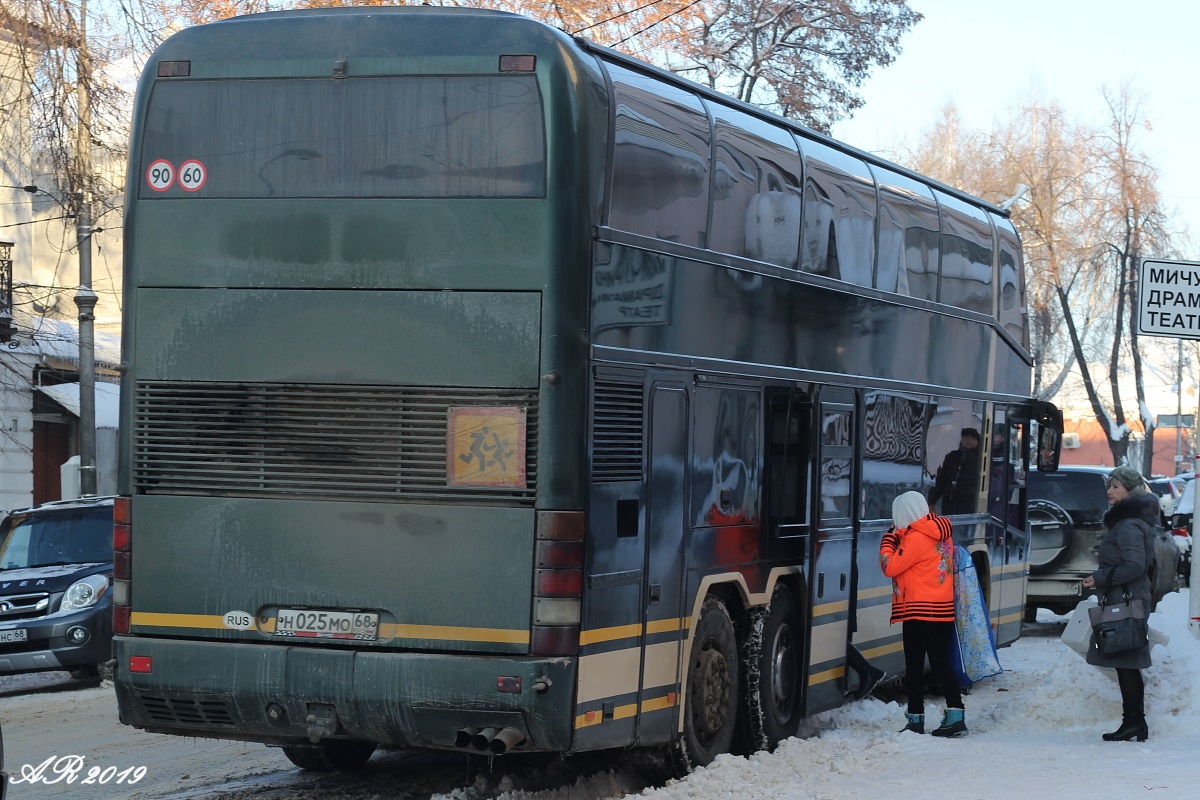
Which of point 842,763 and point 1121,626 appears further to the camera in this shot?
point 1121,626

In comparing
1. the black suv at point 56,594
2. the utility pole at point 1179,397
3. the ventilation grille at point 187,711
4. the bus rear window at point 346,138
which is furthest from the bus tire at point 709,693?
the utility pole at point 1179,397

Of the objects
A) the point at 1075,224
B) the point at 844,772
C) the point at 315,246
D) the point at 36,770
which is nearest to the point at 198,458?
the point at 315,246

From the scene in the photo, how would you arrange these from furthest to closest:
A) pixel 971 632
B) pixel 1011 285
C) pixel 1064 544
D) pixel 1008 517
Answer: pixel 1064 544
pixel 1011 285
pixel 1008 517
pixel 971 632

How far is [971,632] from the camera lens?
12.0m

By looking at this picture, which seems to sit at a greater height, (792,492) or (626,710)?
(792,492)

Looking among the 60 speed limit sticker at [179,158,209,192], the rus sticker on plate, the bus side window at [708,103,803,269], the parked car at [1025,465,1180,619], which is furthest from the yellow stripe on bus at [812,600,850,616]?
the parked car at [1025,465,1180,619]

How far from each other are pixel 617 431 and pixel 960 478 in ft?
21.9

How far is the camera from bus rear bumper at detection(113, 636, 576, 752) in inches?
302

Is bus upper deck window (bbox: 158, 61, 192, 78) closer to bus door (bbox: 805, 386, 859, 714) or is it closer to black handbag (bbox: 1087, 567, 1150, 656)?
bus door (bbox: 805, 386, 859, 714)

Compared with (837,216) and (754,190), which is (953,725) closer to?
(837,216)

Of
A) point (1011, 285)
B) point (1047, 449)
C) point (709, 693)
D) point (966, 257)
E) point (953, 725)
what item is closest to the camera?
point (709, 693)

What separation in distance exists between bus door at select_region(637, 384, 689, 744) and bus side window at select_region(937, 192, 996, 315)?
532cm

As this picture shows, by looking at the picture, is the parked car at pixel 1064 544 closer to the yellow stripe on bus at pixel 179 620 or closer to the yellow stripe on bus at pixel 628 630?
the yellow stripe on bus at pixel 628 630

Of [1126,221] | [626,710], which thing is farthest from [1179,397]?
[626,710]
